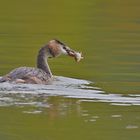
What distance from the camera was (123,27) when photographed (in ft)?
88.5

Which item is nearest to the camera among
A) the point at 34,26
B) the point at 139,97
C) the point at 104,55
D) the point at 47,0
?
the point at 139,97

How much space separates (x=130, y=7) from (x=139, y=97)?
65.4 ft

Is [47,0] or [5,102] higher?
[47,0]

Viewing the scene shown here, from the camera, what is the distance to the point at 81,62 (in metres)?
19.9

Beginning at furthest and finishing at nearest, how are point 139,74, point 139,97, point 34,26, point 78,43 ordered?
1. point 34,26
2. point 78,43
3. point 139,74
4. point 139,97

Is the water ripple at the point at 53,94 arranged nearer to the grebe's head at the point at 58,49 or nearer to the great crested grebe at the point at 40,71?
the great crested grebe at the point at 40,71

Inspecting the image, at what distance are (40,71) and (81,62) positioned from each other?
3226 millimetres

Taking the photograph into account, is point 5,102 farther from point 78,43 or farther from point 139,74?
point 78,43

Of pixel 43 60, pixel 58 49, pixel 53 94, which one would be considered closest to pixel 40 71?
pixel 43 60

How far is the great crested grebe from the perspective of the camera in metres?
15.7

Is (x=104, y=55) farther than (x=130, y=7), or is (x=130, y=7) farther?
(x=130, y=7)

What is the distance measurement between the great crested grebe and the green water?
46 cm

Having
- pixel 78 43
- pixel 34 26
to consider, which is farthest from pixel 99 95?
pixel 34 26

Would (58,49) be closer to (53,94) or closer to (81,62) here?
(81,62)
